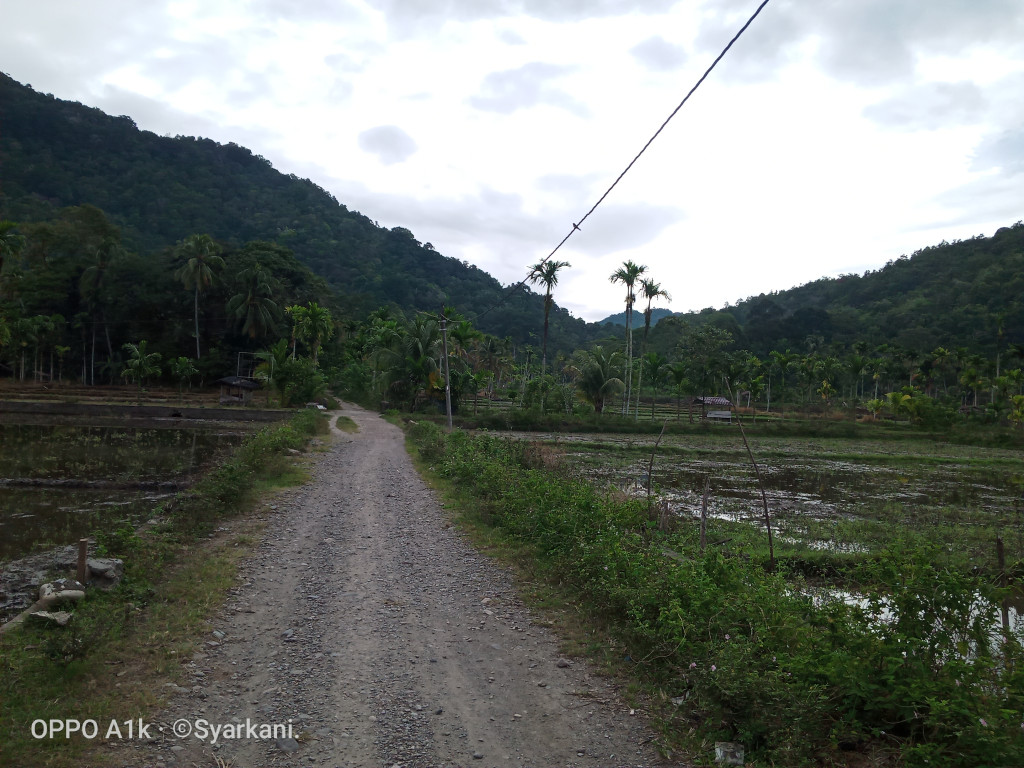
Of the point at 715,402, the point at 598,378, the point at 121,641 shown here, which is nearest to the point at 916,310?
the point at 715,402

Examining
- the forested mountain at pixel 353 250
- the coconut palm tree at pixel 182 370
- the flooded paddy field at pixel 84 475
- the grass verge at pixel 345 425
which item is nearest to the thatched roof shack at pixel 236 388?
the coconut palm tree at pixel 182 370

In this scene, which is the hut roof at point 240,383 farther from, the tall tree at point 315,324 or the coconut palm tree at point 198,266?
the coconut palm tree at point 198,266

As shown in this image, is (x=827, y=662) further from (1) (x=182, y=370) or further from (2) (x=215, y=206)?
(2) (x=215, y=206)

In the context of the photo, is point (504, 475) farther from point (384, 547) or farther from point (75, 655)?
point (75, 655)

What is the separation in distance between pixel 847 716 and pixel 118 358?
62.1 metres

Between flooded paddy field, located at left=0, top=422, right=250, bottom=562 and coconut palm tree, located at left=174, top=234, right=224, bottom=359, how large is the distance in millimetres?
26265

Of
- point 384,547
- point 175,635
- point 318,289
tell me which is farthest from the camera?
point 318,289

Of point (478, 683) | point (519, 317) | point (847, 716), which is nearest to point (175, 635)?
point (478, 683)

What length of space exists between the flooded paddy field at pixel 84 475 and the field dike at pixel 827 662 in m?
8.70

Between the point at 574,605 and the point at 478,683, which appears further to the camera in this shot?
the point at 574,605

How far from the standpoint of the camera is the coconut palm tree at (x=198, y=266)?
51.1 m

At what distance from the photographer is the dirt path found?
3.82 m

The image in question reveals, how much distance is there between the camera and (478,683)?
4746 mm

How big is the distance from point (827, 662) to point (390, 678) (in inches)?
119
